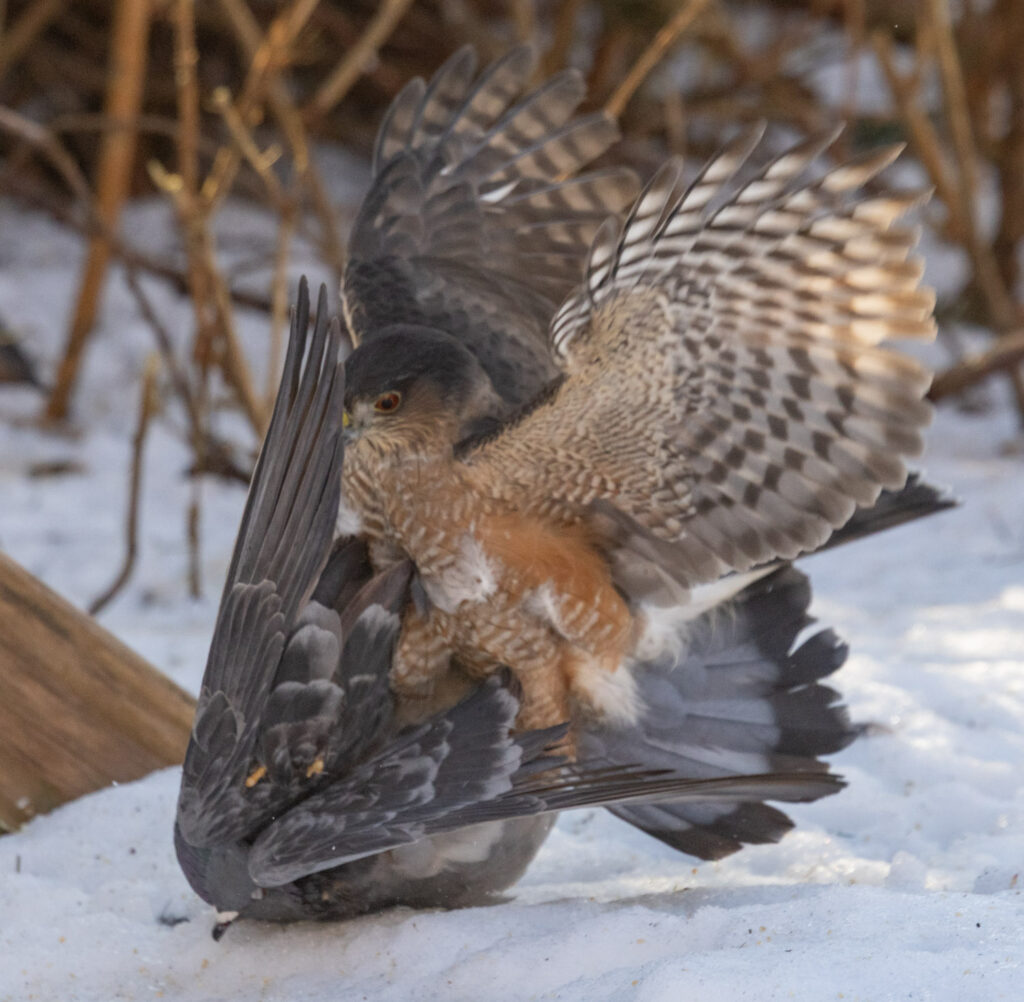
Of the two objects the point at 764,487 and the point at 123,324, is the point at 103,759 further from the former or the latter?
the point at 123,324

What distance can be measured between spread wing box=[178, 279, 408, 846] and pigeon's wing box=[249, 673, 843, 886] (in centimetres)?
7

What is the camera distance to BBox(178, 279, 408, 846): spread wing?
5.84 feet

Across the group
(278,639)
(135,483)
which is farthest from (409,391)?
(135,483)

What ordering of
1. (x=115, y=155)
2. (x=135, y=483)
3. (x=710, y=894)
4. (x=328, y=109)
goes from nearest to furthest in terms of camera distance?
(x=710, y=894) → (x=135, y=483) → (x=115, y=155) → (x=328, y=109)

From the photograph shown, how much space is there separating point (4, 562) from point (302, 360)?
0.83 meters

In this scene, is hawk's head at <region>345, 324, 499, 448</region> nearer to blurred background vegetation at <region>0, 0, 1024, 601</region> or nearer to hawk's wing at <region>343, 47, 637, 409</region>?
hawk's wing at <region>343, 47, 637, 409</region>

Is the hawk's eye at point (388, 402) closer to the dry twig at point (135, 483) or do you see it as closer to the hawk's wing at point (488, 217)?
the hawk's wing at point (488, 217)

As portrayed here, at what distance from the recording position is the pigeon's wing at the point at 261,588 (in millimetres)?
1783

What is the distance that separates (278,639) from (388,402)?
46 centimetres

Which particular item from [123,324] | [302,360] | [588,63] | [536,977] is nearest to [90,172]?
[123,324]

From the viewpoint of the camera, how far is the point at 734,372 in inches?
77.1

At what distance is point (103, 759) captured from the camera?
231cm

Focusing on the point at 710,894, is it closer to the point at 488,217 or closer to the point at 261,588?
the point at 261,588

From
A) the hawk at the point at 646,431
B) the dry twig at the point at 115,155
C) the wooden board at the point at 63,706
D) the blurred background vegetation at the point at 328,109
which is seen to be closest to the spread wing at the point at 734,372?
the hawk at the point at 646,431
